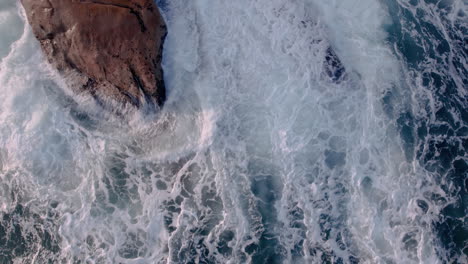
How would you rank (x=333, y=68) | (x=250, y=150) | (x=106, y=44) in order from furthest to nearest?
(x=333, y=68) < (x=250, y=150) < (x=106, y=44)

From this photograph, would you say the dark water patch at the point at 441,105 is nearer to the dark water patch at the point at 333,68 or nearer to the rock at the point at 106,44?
the dark water patch at the point at 333,68

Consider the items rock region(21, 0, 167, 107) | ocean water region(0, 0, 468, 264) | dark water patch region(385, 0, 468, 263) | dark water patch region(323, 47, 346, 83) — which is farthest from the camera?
dark water patch region(323, 47, 346, 83)

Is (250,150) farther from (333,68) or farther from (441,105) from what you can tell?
(441,105)

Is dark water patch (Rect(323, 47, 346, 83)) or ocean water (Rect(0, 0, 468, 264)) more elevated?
dark water patch (Rect(323, 47, 346, 83))

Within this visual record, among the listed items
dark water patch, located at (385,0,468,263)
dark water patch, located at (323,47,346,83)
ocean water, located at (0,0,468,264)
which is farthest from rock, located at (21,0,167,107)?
dark water patch, located at (385,0,468,263)

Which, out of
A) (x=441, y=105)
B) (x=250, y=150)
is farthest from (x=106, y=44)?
(x=441, y=105)

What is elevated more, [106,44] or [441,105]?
[106,44]

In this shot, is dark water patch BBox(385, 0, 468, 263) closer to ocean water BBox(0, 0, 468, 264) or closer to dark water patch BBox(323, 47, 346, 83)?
ocean water BBox(0, 0, 468, 264)

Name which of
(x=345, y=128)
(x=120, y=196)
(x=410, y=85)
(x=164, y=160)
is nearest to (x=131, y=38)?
(x=164, y=160)
